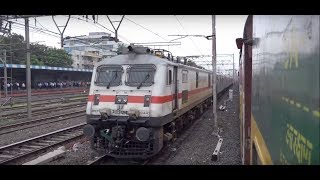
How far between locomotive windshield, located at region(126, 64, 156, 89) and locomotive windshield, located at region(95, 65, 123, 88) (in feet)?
1.14

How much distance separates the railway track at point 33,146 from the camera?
35.4 feet

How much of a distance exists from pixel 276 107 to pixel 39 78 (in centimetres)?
5537

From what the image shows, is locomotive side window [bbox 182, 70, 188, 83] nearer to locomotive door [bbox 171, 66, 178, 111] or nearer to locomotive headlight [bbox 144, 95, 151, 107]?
locomotive door [bbox 171, 66, 178, 111]

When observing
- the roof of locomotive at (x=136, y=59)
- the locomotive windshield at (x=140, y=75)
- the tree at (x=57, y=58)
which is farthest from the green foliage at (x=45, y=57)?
the locomotive windshield at (x=140, y=75)

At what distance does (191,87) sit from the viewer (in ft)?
51.7

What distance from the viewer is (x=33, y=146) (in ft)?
41.5

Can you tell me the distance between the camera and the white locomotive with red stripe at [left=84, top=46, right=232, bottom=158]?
1043 cm

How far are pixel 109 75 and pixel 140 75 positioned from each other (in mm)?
1028

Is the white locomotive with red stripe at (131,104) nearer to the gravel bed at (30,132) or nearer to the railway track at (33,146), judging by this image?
the railway track at (33,146)

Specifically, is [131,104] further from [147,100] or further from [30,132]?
[30,132]

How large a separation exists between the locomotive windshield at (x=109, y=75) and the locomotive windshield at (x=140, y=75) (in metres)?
0.35

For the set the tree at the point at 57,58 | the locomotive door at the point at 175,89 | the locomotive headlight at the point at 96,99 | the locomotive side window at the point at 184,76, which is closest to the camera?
the locomotive headlight at the point at 96,99
